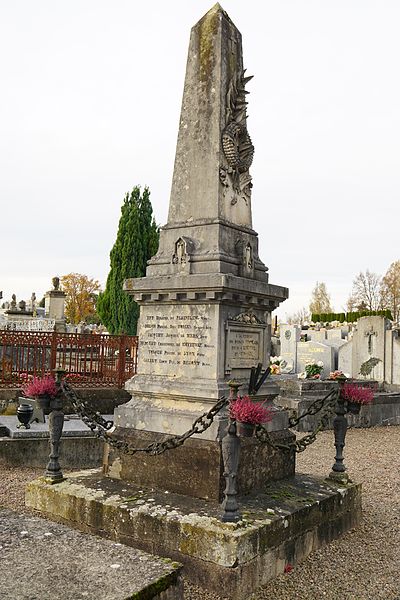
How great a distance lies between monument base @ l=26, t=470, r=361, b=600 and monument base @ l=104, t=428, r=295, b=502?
0.09m

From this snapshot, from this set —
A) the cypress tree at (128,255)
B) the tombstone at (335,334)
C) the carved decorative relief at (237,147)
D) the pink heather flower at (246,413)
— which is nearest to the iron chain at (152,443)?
the pink heather flower at (246,413)

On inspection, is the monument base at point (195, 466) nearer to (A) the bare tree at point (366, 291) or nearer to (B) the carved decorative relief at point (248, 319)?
(B) the carved decorative relief at point (248, 319)

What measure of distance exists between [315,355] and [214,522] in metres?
14.6

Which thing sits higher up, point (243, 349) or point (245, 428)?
point (243, 349)

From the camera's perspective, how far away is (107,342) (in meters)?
11.9

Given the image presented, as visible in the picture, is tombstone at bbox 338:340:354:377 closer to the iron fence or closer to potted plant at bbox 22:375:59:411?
the iron fence

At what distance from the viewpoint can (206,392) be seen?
209 inches

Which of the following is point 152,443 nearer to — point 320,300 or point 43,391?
point 43,391

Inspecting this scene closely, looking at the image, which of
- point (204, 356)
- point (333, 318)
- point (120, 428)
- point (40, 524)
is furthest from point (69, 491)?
point (333, 318)

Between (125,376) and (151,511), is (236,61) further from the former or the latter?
(125,376)

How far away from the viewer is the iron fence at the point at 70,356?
1132 cm

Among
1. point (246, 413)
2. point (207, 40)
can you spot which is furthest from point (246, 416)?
point (207, 40)

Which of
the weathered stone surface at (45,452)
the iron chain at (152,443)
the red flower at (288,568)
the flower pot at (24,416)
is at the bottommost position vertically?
the red flower at (288,568)

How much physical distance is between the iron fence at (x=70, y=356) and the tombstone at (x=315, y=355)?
812 cm
